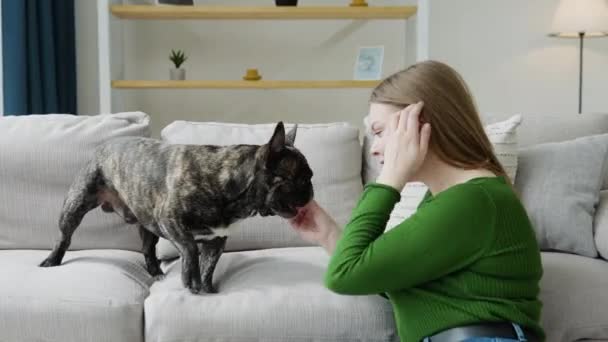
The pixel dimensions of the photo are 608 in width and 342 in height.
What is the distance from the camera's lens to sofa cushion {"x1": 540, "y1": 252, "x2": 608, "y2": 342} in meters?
1.79

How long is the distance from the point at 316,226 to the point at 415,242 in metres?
0.48

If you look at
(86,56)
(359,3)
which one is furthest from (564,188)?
(86,56)

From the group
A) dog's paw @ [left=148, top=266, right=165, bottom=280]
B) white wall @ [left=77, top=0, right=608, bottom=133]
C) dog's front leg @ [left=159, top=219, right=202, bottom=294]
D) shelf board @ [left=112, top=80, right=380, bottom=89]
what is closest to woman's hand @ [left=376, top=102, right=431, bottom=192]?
dog's front leg @ [left=159, top=219, right=202, bottom=294]

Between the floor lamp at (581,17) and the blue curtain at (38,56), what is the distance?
Answer: 2.60m

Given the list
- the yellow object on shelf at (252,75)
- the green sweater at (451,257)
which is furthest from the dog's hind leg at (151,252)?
the yellow object on shelf at (252,75)

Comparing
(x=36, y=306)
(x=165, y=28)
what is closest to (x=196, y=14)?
(x=165, y=28)

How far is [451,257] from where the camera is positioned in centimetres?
130

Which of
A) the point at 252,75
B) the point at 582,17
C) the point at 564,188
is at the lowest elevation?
the point at 564,188

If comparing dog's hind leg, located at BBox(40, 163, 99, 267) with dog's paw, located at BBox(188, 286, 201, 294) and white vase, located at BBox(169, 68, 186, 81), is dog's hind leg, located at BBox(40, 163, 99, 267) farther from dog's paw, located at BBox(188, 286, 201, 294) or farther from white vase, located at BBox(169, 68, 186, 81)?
white vase, located at BBox(169, 68, 186, 81)

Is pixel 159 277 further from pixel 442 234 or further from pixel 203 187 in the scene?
pixel 442 234

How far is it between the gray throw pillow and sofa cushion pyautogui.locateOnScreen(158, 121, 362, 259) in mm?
505

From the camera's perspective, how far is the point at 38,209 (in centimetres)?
227

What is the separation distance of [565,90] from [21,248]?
329 centimetres

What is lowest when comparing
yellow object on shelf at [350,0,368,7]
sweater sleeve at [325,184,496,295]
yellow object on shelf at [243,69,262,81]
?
sweater sleeve at [325,184,496,295]
